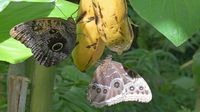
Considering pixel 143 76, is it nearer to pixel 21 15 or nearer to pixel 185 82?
pixel 185 82

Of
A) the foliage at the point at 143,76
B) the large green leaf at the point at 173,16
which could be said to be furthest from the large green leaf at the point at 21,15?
the large green leaf at the point at 173,16

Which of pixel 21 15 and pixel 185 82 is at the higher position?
pixel 21 15

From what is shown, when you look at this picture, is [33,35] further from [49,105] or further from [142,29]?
[142,29]

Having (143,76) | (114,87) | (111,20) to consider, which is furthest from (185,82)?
(111,20)

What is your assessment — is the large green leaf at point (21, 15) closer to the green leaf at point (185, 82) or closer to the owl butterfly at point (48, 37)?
the owl butterfly at point (48, 37)

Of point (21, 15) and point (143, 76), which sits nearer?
point (21, 15)

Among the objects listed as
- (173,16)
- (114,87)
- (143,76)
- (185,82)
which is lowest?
(185,82)

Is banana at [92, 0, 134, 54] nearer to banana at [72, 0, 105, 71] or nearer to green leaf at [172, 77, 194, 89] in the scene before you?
banana at [72, 0, 105, 71]

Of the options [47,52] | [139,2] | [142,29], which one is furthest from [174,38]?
[142,29]

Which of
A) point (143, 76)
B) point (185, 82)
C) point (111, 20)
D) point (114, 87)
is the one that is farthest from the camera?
point (185, 82)
